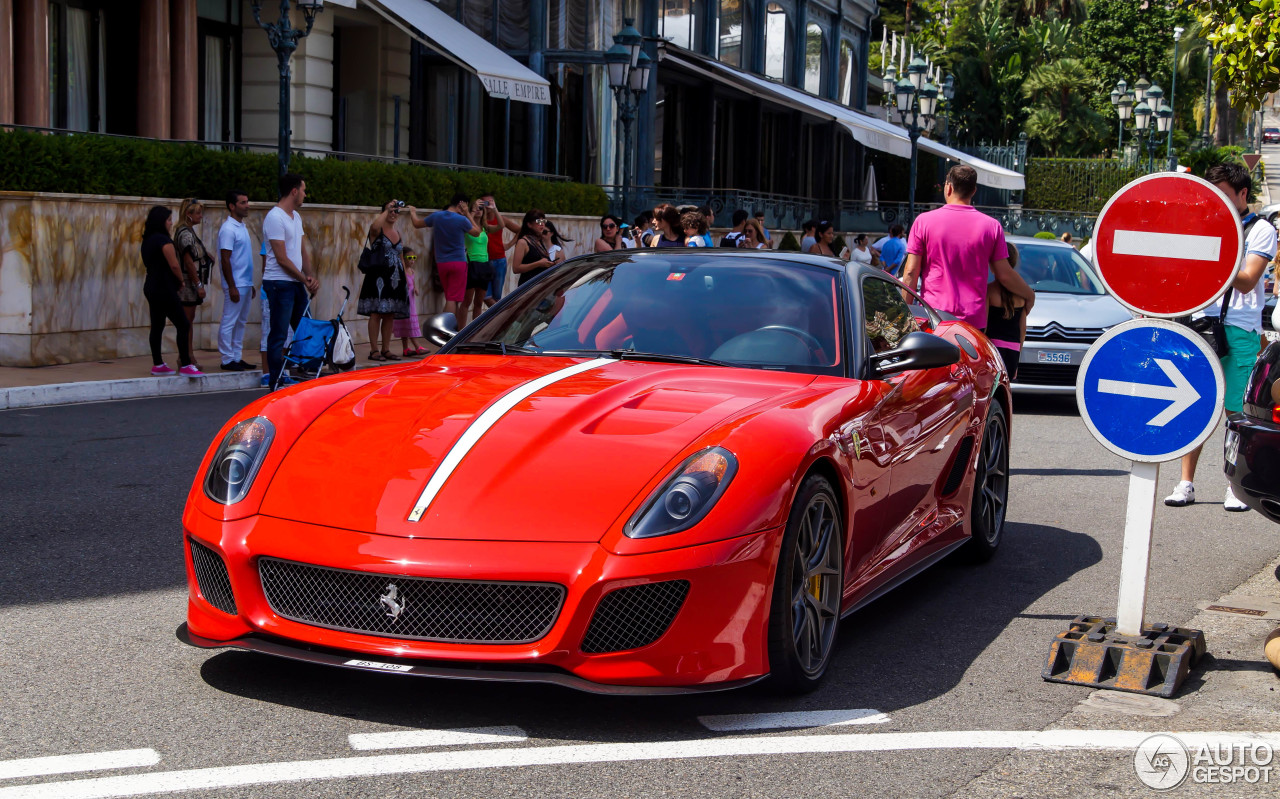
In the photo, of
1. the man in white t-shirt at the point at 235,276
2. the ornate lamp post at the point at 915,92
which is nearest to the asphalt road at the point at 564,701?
the man in white t-shirt at the point at 235,276

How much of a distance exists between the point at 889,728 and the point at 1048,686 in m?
0.82

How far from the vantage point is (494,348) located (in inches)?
222

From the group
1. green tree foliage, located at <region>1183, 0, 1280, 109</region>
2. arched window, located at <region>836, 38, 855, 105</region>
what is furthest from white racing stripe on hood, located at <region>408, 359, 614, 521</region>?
arched window, located at <region>836, 38, 855, 105</region>

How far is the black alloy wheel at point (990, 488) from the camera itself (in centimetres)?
662

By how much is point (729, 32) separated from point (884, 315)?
31.3m

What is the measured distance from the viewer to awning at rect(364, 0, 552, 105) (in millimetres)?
22578

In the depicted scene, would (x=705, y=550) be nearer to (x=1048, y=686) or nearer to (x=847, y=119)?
(x=1048, y=686)

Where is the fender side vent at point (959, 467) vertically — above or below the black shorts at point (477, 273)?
below

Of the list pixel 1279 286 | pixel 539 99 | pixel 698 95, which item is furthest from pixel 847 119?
pixel 1279 286

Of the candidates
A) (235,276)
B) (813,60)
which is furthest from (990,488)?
(813,60)

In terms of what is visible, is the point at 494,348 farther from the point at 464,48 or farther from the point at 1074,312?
the point at 464,48

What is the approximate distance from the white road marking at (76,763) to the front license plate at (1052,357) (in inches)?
428

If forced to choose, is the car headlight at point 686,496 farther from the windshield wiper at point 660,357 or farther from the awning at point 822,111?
the awning at point 822,111

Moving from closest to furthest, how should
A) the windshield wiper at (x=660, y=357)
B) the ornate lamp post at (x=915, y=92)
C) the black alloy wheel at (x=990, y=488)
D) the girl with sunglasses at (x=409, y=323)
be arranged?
the windshield wiper at (x=660, y=357), the black alloy wheel at (x=990, y=488), the girl with sunglasses at (x=409, y=323), the ornate lamp post at (x=915, y=92)
